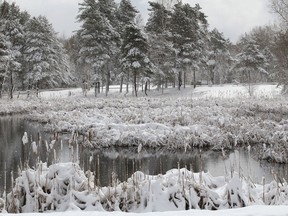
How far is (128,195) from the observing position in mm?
5945

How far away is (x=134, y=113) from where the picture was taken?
18.8m

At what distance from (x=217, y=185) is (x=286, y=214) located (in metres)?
2.18

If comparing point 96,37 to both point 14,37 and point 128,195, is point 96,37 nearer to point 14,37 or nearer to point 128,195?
point 14,37

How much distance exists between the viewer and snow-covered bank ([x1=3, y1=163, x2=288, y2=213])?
5.76m

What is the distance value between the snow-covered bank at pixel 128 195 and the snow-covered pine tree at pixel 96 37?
3314 centimetres

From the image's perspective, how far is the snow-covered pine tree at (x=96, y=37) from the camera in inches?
1532

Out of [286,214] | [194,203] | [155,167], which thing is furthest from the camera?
[155,167]

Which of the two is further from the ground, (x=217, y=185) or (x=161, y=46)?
(x=161, y=46)

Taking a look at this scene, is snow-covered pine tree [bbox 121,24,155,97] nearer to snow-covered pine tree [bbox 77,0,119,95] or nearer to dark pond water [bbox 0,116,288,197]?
snow-covered pine tree [bbox 77,0,119,95]

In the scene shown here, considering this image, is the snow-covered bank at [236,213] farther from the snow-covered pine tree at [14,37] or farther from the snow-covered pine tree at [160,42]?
the snow-covered pine tree at [14,37]

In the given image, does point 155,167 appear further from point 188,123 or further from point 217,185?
point 188,123

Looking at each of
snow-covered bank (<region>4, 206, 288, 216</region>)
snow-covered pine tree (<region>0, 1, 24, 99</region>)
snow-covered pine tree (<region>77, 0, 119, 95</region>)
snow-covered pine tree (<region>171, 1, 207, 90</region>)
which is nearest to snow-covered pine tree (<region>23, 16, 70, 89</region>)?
snow-covered pine tree (<region>0, 1, 24, 99</region>)

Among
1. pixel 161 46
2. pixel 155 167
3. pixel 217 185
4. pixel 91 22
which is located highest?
pixel 91 22

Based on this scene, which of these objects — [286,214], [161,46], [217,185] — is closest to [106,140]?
[217,185]
